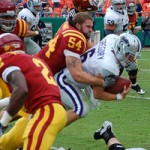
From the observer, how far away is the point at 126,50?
17.8 feet

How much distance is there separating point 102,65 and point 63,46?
1.63 feet

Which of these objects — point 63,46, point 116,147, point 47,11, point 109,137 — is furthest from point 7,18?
point 47,11

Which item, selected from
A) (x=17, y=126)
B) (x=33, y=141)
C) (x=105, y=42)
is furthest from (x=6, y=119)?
(x=105, y=42)

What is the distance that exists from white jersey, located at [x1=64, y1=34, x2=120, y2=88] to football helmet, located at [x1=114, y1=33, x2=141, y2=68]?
0.07 m

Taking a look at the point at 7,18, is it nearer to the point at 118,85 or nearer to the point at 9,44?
the point at 118,85

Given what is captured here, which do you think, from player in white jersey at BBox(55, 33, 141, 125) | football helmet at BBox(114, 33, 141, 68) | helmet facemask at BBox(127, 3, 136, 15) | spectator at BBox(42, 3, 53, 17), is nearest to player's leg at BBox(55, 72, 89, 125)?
player in white jersey at BBox(55, 33, 141, 125)

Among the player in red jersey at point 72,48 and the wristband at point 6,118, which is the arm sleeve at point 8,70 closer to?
the wristband at point 6,118

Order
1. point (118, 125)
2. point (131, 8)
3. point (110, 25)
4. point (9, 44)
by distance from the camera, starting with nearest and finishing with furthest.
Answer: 1. point (9, 44)
2. point (118, 125)
3. point (110, 25)
4. point (131, 8)

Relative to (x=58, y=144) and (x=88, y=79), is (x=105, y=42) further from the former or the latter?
(x=58, y=144)

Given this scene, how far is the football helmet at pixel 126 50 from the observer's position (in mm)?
5430

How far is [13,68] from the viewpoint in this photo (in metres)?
4.32

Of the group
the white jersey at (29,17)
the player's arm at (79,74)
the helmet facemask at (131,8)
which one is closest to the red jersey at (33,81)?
the player's arm at (79,74)

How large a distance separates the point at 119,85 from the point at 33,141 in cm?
157

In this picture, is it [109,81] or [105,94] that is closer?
[109,81]
